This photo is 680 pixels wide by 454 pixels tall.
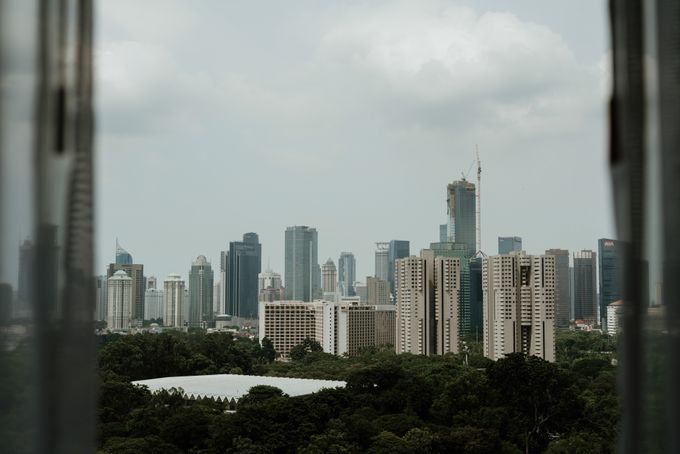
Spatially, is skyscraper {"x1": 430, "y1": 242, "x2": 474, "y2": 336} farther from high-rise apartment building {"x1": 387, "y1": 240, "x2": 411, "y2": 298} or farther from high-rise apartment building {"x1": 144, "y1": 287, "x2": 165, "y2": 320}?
high-rise apartment building {"x1": 144, "y1": 287, "x2": 165, "y2": 320}

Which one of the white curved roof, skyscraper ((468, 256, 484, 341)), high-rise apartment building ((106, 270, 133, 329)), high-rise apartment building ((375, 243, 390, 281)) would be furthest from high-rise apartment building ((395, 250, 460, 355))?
high-rise apartment building ((106, 270, 133, 329))

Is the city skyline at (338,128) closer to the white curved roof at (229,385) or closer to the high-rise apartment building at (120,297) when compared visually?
the high-rise apartment building at (120,297)

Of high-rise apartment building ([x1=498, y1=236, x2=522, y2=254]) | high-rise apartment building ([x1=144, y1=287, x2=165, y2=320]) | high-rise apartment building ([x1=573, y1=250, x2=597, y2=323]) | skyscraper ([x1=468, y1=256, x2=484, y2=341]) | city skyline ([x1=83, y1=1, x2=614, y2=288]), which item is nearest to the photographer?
city skyline ([x1=83, y1=1, x2=614, y2=288])

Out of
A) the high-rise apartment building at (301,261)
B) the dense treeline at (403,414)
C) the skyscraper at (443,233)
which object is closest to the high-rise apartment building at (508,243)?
the skyscraper at (443,233)

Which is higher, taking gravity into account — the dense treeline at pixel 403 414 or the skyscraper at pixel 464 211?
the skyscraper at pixel 464 211

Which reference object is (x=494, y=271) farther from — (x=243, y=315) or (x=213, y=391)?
(x=243, y=315)
